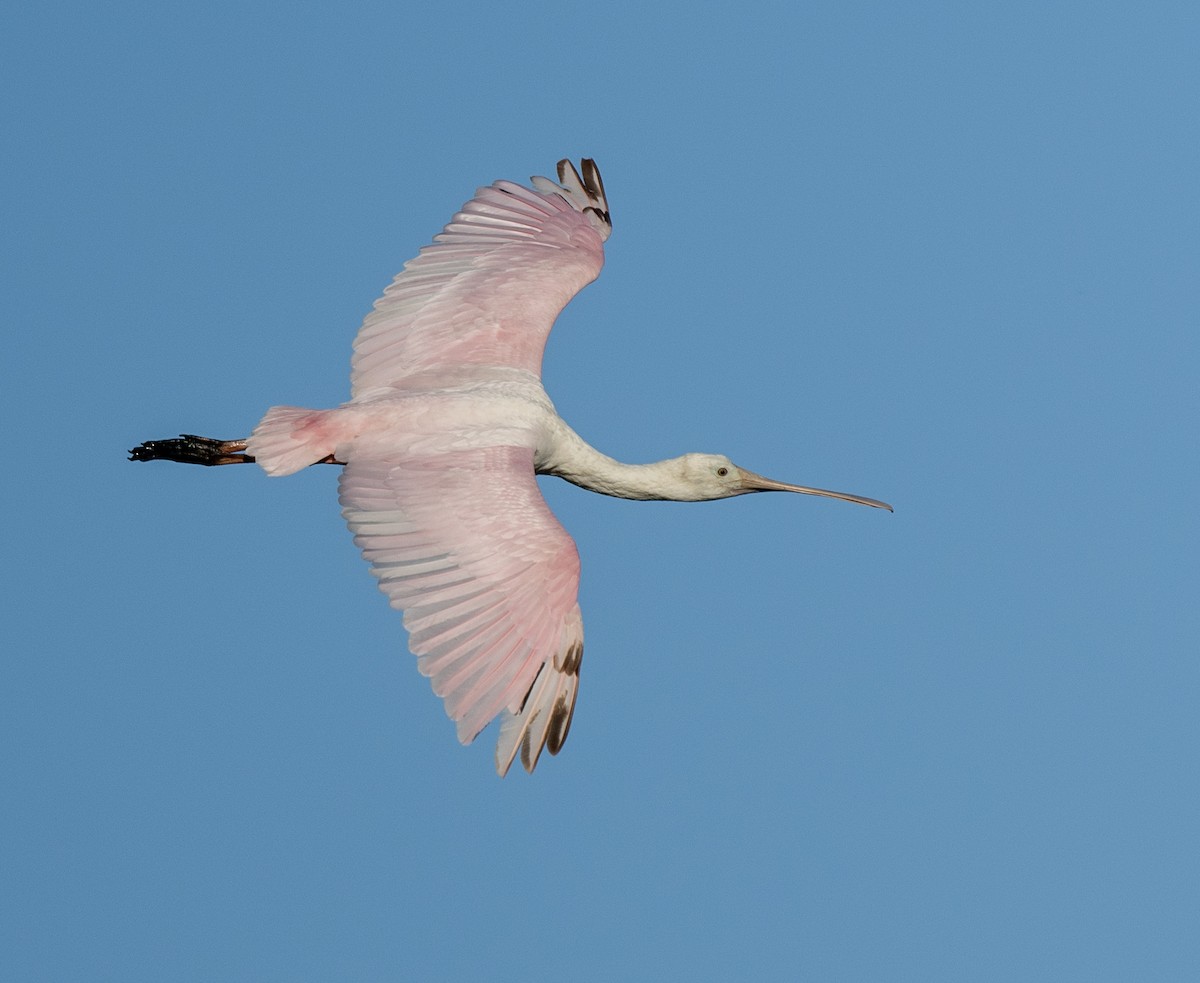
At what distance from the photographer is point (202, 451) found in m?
19.4

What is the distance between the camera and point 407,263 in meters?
20.5

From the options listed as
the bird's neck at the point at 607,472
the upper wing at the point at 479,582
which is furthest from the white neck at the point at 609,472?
the upper wing at the point at 479,582

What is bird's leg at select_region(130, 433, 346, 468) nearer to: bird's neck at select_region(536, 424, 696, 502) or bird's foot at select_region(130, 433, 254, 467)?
bird's foot at select_region(130, 433, 254, 467)

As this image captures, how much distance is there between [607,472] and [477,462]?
8.41ft

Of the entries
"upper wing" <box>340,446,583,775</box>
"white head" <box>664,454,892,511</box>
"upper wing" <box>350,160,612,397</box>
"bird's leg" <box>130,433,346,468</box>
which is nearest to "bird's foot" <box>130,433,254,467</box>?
"bird's leg" <box>130,433,346,468</box>

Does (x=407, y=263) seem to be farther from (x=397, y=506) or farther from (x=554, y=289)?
(x=397, y=506)

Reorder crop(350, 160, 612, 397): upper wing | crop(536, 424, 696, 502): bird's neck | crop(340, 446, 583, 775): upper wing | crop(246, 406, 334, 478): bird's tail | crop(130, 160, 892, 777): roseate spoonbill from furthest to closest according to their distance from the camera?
crop(350, 160, 612, 397): upper wing, crop(536, 424, 696, 502): bird's neck, crop(246, 406, 334, 478): bird's tail, crop(130, 160, 892, 777): roseate spoonbill, crop(340, 446, 583, 775): upper wing

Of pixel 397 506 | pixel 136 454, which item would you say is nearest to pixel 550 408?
pixel 397 506

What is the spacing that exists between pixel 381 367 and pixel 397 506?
8.93ft

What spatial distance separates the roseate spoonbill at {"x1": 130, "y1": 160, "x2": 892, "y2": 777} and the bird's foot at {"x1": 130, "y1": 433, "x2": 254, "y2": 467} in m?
0.02

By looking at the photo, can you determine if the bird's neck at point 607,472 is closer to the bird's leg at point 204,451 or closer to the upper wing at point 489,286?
the upper wing at point 489,286

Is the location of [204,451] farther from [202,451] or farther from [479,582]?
[479,582]

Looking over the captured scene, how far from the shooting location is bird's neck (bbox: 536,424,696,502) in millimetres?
19094

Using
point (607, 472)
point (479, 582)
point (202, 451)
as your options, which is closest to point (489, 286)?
point (607, 472)
